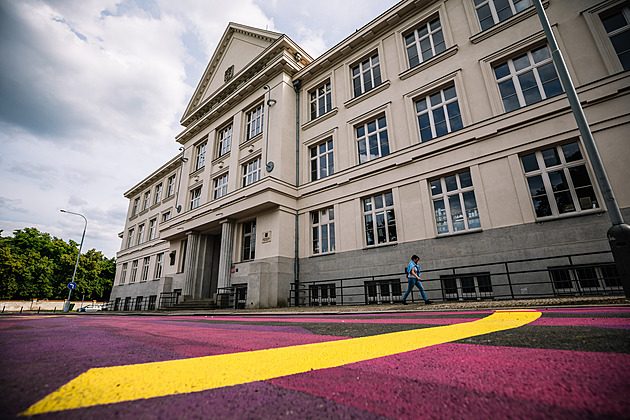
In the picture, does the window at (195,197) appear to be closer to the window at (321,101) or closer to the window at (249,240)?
the window at (249,240)

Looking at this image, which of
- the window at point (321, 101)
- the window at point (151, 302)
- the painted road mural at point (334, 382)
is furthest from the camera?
the window at point (151, 302)

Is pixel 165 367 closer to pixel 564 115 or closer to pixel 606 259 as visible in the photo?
pixel 606 259

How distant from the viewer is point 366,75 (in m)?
16.4

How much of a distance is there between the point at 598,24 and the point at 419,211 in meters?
8.53

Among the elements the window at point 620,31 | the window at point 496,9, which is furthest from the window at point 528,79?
the window at point 496,9

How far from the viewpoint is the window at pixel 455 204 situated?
10.9 meters

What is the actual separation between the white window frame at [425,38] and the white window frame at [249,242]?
12.6 metres

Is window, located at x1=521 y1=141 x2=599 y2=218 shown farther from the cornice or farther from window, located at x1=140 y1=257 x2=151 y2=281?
window, located at x1=140 y1=257 x2=151 y2=281

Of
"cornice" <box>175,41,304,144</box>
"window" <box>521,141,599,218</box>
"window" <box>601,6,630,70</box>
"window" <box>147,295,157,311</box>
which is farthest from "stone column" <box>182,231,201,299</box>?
"window" <box>601,6,630,70</box>

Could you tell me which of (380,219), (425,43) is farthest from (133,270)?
(425,43)

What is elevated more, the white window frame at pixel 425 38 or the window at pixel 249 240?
the white window frame at pixel 425 38

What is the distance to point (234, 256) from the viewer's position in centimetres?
1773

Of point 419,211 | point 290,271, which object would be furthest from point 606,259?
point 290,271

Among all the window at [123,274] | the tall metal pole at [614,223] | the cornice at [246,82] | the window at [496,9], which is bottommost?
the tall metal pole at [614,223]
